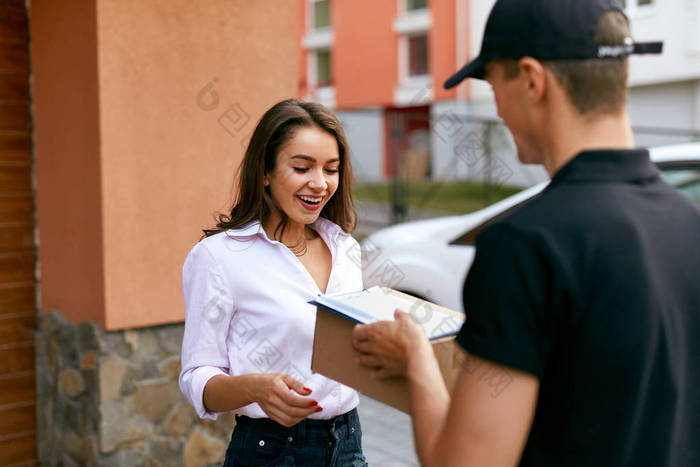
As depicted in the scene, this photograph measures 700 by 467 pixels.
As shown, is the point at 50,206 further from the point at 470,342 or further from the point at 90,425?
the point at 470,342

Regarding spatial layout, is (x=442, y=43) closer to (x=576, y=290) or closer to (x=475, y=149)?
(x=475, y=149)

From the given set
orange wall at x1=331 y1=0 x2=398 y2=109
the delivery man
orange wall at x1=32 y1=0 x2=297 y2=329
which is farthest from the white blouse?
orange wall at x1=331 y1=0 x2=398 y2=109

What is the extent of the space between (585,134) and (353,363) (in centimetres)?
66

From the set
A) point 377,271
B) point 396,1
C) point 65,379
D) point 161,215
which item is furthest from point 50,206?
point 396,1

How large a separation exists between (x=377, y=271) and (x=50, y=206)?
96.7 inches

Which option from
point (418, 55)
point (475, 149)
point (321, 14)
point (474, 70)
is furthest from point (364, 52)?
point (474, 70)

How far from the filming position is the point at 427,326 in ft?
5.21

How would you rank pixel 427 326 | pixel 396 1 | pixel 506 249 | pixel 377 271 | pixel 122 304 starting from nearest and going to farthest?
pixel 506 249, pixel 427 326, pixel 122 304, pixel 377 271, pixel 396 1

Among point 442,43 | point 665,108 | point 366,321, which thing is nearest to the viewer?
point 366,321

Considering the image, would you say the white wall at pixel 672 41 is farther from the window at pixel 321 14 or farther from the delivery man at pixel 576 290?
the delivery man at pixel 576 290

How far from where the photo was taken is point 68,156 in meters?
4.04

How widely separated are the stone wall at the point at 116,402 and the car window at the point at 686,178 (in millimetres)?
2895

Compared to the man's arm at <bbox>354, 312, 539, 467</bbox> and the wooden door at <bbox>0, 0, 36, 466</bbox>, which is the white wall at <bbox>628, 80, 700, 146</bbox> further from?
the man's arm at <bbox>354, 312, 539, 467</bbox>

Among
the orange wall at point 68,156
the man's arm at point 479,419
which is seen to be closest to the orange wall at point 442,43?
the orange wall at point 68,156
